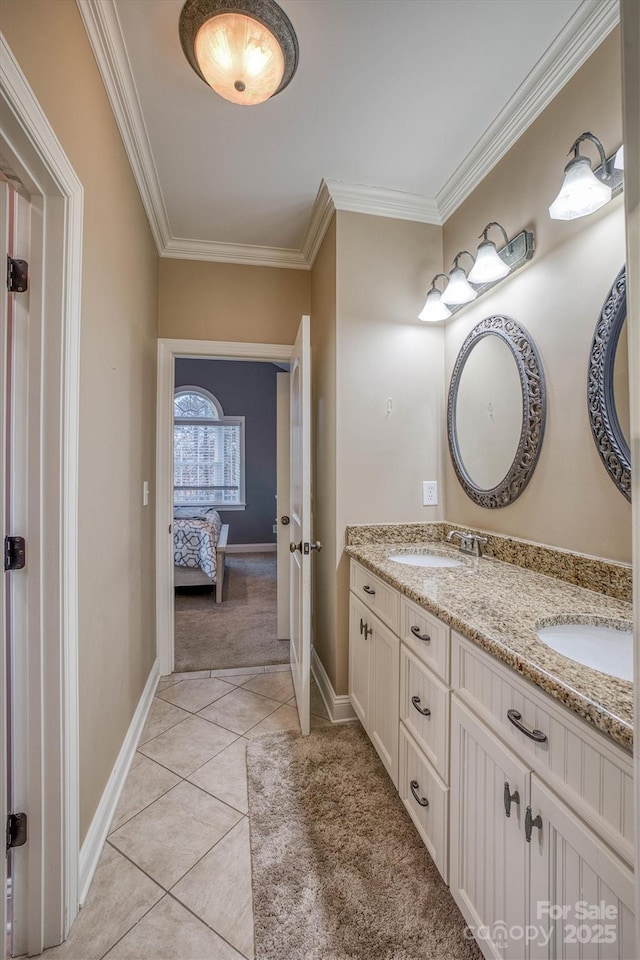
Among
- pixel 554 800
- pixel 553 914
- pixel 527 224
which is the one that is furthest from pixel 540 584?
pixel 527 224

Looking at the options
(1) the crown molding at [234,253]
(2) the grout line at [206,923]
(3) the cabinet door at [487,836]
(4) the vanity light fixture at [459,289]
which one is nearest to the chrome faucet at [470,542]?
(3) the cabinet door at [487,836]

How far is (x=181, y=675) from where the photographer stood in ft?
8.51

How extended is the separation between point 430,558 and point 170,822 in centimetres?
147

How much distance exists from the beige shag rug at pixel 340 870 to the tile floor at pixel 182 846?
2.8 inches

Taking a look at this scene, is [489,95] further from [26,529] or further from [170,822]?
[170,822]

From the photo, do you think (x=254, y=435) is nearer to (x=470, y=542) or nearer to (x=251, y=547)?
(x=251, y=547)

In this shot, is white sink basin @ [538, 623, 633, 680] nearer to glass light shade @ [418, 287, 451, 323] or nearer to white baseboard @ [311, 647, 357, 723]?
white baseboard @ [311, 647, 357, 723]

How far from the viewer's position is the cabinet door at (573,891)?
654 mm

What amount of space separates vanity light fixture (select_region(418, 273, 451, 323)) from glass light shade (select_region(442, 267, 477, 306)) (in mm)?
88

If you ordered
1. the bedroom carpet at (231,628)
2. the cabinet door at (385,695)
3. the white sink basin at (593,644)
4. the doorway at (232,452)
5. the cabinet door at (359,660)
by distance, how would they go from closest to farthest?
the white sink basin at (593,644) < the cabinet door at (385,695) < the cabinet door at (359,660) < the bedroom carpet at (231,628) < the doorway at (232,452)

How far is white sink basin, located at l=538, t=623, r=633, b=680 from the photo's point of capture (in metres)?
0.99

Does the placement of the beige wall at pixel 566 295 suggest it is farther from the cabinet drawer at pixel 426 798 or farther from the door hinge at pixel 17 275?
the door hinge at pixel 17 275

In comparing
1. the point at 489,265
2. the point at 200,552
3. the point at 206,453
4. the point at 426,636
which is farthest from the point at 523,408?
the point at 206,453

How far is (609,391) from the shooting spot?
4.16ft
